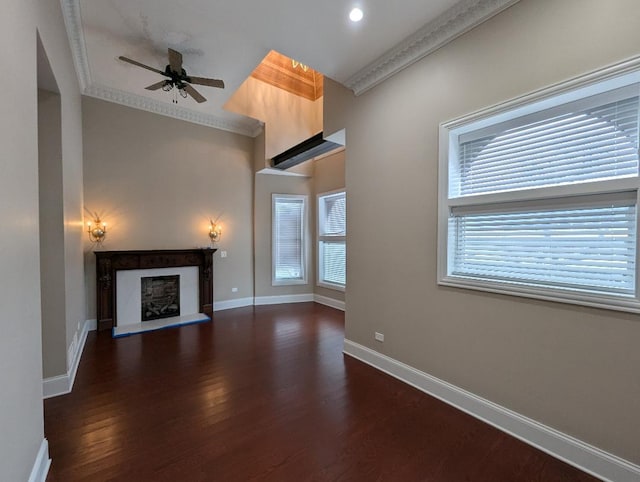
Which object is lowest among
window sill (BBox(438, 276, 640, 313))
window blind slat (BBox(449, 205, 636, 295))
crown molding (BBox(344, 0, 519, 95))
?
window sill (BBox(438, 276, 640, 313))

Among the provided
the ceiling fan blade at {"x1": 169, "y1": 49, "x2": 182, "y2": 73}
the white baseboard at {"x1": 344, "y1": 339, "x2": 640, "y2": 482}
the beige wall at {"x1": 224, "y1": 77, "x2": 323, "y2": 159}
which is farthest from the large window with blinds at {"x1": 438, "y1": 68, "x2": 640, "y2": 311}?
the beige wall at {"x1": 224, "y1": 77, "x2": 323, "y2": 159}

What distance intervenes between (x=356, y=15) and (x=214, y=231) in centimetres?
447

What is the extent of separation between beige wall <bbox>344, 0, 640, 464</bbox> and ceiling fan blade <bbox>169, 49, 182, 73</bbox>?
216cm

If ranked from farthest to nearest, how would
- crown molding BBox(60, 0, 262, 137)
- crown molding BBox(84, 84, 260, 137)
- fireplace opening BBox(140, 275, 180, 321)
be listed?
fireplace opening BBox(140, 275, 180, 321)
crown molding BBox(84, 84, 260, 137)
crown molding BBox(60, 0, 262, 137)

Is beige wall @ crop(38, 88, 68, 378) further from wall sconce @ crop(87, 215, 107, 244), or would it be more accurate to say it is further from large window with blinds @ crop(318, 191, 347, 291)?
large window with blinds @ crop(318, 191, 347, 291)

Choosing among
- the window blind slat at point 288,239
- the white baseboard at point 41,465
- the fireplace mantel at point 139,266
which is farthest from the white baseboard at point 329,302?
the white baseboard at point 41,465

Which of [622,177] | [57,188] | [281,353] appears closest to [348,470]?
[281,353]

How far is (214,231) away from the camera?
5723mm

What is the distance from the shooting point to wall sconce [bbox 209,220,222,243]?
5.70 meters

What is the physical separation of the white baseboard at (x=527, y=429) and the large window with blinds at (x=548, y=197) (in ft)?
3.00

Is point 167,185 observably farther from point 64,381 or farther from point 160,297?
point 64,381

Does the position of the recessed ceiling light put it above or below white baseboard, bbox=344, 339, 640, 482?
above

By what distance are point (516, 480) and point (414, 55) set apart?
134 inches

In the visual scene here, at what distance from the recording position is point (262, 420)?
228 centimetres
